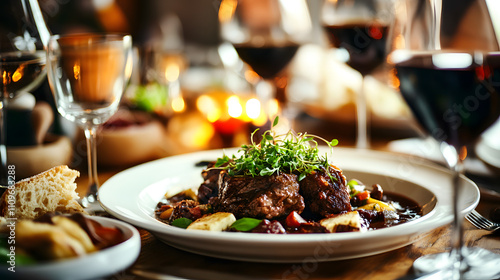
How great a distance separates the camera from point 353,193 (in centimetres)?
203

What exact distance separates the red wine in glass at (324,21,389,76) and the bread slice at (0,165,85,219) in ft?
5.92

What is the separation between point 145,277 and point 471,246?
38.9 inches

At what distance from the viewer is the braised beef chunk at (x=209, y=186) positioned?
1992 millimetres

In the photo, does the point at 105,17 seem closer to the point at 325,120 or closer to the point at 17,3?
the point at 325,120

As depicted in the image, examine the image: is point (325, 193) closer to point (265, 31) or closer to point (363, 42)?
point (363, 42)

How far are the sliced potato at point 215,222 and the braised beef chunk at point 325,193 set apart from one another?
1.07 ft

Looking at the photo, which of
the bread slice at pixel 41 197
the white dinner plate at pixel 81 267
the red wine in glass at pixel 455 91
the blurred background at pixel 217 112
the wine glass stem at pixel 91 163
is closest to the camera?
the white dinner plate at pixel 81 267

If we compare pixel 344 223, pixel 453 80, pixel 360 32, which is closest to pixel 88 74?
pixel 344 223

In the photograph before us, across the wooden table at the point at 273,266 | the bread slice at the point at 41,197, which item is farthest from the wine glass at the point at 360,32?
the bread slice at the point at 41,197

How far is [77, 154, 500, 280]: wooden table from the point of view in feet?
4.45

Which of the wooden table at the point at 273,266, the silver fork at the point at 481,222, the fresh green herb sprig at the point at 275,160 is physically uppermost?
the fresh green herb sprig at the point at 275,160

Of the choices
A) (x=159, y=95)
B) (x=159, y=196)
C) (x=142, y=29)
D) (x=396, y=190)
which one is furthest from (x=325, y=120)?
(x=142, y=29)

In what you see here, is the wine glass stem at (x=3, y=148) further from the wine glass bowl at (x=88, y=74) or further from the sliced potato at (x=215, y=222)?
the sliced potato at (x=215, y=222)

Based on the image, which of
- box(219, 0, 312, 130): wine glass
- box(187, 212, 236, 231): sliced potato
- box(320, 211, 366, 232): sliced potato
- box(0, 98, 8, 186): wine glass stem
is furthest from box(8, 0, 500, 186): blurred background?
box(187, 212, 236, 231): sliced potato
